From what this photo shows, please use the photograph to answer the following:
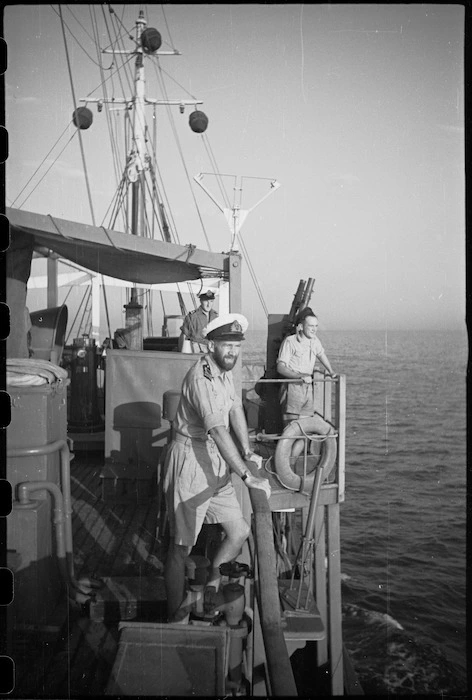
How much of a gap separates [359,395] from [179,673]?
50092 mm

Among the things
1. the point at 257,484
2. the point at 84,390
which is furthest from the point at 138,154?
the point at 257,484

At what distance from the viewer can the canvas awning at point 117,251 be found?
498 cm

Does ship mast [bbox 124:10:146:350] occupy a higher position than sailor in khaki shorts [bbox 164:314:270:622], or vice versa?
ship mast [bbox 124:10:146:350]

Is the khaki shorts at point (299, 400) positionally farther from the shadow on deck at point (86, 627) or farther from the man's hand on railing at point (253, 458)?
the man's hand on railing at point (253, 458)

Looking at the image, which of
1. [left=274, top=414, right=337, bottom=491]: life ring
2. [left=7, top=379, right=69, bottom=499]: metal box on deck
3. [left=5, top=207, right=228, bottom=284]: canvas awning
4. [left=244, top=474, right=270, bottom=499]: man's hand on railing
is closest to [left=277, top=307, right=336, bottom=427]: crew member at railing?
[left=274, top=414, right=337, bottom=491]: life ring

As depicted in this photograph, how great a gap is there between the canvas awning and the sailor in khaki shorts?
176 centimetres

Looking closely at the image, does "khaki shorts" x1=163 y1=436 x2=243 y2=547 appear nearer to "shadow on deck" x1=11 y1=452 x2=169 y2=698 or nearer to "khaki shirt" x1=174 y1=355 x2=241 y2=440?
"khaki shirt" x1=174 y1=355 x2=241 y2=440

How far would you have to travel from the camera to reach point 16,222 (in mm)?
4898

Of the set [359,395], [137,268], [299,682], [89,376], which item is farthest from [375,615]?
[359,395]

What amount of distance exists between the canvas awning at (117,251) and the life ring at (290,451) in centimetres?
178

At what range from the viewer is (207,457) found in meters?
3.96

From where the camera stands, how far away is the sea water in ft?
42.4

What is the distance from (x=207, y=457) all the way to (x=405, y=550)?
59.3ft

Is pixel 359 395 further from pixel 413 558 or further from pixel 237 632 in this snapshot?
pixel 237 632
